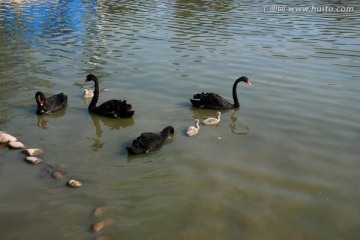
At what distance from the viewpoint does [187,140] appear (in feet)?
25.2

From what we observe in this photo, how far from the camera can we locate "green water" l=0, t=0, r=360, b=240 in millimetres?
5312

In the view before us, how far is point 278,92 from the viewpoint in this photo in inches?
409

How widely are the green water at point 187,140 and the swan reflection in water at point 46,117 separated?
0.06 meters

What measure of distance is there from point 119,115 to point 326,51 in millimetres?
9147

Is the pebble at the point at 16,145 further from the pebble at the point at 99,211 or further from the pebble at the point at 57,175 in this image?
the pebble at the point at 99,211

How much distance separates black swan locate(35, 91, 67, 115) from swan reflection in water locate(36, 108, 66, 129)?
3.4 inches

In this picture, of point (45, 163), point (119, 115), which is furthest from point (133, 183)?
point (119, 115)

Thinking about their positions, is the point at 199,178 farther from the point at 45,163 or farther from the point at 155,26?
the point at 155,26

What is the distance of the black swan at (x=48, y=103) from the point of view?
28.6ft

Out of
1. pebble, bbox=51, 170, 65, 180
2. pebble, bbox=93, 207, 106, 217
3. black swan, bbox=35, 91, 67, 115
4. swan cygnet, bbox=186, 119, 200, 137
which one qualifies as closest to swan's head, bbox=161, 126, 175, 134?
swan cygnet, bbox=186, 119, 200, 137

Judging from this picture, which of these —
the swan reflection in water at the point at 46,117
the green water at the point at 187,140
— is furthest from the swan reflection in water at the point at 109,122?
the swan reflection in water at the point at 46,117

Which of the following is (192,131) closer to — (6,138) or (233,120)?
(233,120)

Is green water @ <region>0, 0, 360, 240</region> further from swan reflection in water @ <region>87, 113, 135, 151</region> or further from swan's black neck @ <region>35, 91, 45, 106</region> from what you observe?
swan's black neck @ <region>35, 91, 45, 106</region>

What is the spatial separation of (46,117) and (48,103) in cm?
31
